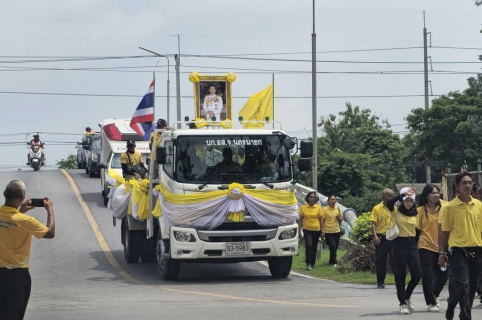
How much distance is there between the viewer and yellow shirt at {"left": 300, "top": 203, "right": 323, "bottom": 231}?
2178cm

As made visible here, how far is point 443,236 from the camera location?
37.8ft

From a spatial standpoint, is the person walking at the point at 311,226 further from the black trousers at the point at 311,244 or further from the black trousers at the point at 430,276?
the black trousers at the point at 430,276

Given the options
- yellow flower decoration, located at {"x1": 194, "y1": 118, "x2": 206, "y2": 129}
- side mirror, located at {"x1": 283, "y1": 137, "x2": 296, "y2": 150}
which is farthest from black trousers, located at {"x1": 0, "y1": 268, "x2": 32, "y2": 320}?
yellow flower decoration, located at {"x1": 194, "y1": 118, "x2": 206, "y2": 129}

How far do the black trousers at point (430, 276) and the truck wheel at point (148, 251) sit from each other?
9.27 m

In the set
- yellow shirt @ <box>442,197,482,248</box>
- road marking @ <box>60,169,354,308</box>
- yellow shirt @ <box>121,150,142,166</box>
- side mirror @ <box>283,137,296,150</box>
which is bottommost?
road marking @ <box>60,169,354,308</box>

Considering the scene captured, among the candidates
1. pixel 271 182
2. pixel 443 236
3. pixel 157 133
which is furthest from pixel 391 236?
pixel 157 133

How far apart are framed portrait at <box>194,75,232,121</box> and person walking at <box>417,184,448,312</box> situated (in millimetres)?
8043

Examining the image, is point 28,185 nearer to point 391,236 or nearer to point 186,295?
point 186,295

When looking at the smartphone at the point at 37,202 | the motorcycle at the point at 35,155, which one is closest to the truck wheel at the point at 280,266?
the smartphone at the point at 37,202

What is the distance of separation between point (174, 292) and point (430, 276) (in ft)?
15.6

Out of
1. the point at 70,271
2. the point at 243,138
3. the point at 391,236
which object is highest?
the point at 243,138

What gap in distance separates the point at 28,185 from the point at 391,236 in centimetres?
2854

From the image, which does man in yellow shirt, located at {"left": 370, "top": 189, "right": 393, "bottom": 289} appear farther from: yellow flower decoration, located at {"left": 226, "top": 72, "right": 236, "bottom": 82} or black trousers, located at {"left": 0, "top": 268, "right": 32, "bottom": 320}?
black trousers, located at {"left": 0, "top": 268, "right": 32, "bottom": 320}

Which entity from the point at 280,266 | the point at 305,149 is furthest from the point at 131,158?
the point at 305,149
